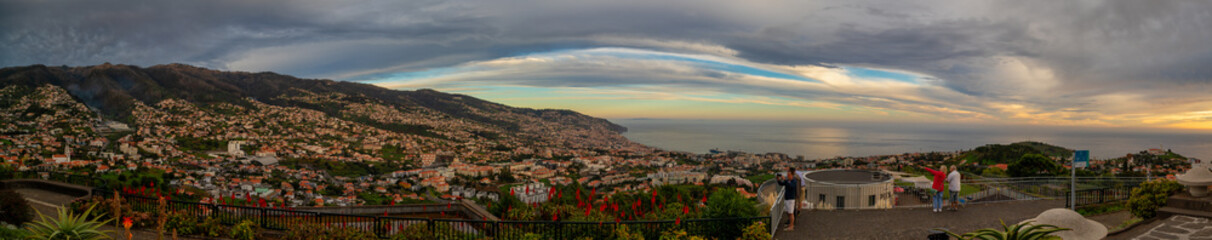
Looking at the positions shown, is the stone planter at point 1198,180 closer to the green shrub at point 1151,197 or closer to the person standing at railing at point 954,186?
the green shrub at point 1151,197

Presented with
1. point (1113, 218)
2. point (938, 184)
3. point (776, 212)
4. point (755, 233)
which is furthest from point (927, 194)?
point (755, 233)

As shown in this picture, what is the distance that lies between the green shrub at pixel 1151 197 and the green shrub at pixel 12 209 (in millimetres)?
19242

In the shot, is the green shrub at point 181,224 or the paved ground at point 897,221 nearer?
the paved ground at point 897,221

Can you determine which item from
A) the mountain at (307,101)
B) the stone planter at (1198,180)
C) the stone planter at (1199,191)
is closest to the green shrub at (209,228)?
the stone planter at (1198,180)

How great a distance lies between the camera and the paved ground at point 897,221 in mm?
8430

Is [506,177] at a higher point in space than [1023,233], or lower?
lower

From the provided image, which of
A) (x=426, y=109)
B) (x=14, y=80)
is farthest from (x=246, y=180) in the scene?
(x=426, y=109)

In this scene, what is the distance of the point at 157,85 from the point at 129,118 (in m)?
23.8

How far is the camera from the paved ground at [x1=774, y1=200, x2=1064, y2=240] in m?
8.43

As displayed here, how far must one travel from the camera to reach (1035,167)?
77.1 ft

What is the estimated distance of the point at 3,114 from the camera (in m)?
62.4

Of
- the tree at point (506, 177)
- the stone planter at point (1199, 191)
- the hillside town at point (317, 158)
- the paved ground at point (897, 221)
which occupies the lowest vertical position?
the tree at point (506, 177)

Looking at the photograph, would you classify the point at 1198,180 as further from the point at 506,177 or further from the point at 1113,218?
the point at 506,177

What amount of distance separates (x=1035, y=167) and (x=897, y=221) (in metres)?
19.8
